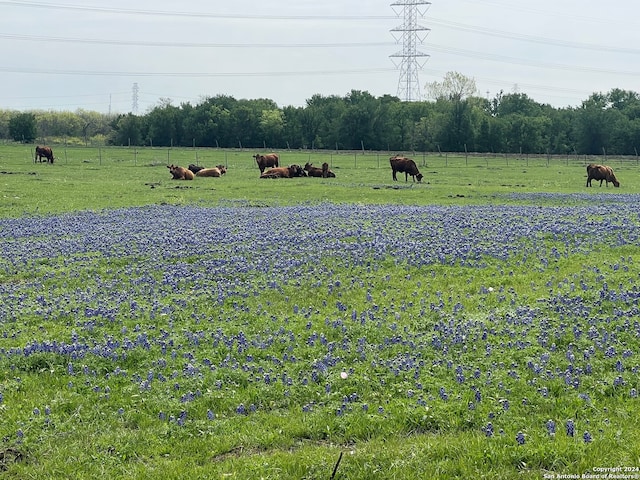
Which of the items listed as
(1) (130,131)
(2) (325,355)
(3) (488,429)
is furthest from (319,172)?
(1) (130,131)

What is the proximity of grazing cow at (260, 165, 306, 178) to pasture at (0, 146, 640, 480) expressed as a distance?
115ft

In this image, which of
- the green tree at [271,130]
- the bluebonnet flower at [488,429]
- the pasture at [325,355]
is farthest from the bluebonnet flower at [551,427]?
the green tree at [271,130]

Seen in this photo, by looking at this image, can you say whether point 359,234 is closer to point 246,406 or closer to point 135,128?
point 246,406

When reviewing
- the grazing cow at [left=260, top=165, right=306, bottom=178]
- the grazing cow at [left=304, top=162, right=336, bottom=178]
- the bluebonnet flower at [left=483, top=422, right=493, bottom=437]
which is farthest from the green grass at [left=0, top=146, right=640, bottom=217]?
the bluebonnet flower at [left=483, top=422, right=493, bottom=437]

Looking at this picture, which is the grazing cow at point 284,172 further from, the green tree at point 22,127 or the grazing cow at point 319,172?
the green tree at point 22,127

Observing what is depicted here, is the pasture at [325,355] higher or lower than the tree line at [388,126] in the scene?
lower

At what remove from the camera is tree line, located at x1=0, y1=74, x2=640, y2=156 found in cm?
12388

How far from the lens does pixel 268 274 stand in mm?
13305

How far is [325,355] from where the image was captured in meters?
8.66

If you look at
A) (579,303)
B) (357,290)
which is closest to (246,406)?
(357,290)

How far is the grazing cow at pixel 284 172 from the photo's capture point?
52431 millimetres

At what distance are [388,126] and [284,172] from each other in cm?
8231

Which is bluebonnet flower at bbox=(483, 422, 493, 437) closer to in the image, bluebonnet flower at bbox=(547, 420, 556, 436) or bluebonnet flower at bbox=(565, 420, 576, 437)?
bluebonnet flower at bbox=(547, 420, 556, 436)

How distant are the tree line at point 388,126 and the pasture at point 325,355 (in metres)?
108
